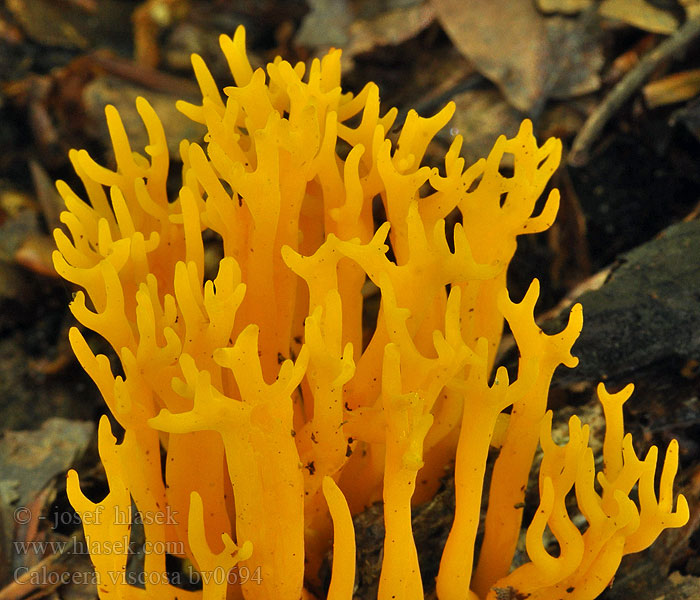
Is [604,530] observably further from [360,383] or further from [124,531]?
[124,531]

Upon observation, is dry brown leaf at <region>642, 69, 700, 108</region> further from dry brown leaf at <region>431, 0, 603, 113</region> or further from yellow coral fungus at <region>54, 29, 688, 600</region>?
yellow coral fungus at <region>54, 29, 688, 600</region>

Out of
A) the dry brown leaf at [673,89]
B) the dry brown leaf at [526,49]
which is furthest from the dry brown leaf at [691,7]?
the dry brown leaf at [526,49]

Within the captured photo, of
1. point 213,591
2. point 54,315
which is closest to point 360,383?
point 213,591

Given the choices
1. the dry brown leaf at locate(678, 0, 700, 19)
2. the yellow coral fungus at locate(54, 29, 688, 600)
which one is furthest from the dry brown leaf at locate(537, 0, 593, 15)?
the yellow coral fungus at locate(54, 29, 688, 600)

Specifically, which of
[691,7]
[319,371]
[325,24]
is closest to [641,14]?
[691,7]

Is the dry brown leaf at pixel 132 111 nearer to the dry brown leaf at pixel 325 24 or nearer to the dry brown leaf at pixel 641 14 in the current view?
the dry brown leaf at pixel 325 24

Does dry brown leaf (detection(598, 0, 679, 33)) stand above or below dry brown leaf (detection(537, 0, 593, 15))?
below

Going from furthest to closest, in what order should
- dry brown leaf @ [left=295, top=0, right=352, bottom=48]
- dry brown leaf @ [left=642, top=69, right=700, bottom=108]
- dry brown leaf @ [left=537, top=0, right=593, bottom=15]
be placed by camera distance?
dry brown leaf @ [left=295, top=0, right=352, bottom=48] → dry brown leaf @ [left=537, top=0, right=593, bottom=15] → dry brown leaf @ [left=642, top=69, right=700, bottom=108]
